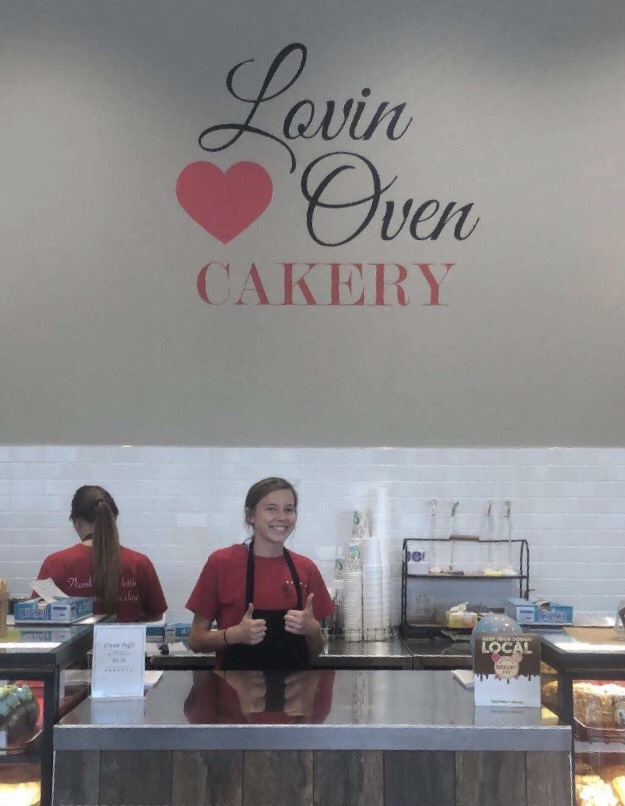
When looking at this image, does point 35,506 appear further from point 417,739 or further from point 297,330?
point 417,739

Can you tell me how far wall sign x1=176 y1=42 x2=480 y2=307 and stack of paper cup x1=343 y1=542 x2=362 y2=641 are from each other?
1.34 metres

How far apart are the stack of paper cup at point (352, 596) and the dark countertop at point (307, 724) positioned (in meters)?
1.75

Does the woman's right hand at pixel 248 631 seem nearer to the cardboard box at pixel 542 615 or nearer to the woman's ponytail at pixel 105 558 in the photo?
the cardboard box at pixel 542 615

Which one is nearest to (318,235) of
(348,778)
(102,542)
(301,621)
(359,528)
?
(359,528)

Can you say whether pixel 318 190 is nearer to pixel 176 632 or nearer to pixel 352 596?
pixel 352 596

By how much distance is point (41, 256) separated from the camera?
505cm

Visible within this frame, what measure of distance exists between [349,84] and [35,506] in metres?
2.66

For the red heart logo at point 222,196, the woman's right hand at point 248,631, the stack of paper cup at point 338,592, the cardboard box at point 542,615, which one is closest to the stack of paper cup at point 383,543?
the stack of paper cup at point 338,592

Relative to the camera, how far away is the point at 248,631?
11.0 ft

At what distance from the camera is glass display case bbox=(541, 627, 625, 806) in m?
2.64

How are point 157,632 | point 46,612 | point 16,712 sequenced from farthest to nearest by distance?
point 157,632 → point 46,612 → point 16,712

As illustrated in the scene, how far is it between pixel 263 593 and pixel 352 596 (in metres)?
1.10

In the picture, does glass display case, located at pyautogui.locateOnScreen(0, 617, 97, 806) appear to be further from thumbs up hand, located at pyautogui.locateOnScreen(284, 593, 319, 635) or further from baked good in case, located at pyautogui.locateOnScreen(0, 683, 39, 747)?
thumbs up hand, located at pyautogui.locateOnScreen(284, 593, 319, 635)

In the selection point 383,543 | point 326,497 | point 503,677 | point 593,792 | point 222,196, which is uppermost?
point 222,196
